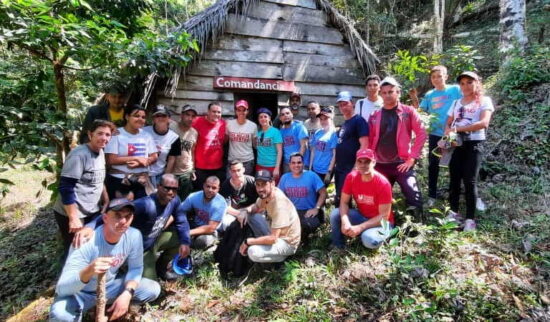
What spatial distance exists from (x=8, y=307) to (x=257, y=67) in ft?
18.3

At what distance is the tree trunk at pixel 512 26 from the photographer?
696 cm

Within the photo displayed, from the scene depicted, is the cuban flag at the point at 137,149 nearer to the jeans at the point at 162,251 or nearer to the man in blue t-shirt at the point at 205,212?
the man in blue t-shirt at the point at 205,212

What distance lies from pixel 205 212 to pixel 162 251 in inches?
28.0

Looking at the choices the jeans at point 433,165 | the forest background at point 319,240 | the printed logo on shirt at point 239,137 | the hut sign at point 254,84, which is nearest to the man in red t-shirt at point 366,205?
the forest background at point 319,240

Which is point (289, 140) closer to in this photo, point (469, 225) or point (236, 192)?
point (236, 192)

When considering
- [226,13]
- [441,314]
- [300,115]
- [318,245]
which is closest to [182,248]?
[318,245]

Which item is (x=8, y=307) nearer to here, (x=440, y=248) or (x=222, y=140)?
(x=222, y=140)

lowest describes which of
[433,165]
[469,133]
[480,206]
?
[480,206]

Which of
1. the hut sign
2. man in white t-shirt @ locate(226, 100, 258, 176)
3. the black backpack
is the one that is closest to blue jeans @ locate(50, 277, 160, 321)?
the black backpack

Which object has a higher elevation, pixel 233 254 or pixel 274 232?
pixel 274 232

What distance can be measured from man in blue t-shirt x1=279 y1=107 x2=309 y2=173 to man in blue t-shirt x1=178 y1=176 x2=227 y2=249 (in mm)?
1371

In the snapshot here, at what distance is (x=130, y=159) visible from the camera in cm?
397

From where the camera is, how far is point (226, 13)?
625 centimetres

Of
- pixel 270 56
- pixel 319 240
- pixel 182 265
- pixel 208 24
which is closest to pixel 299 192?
pixel 319 240
